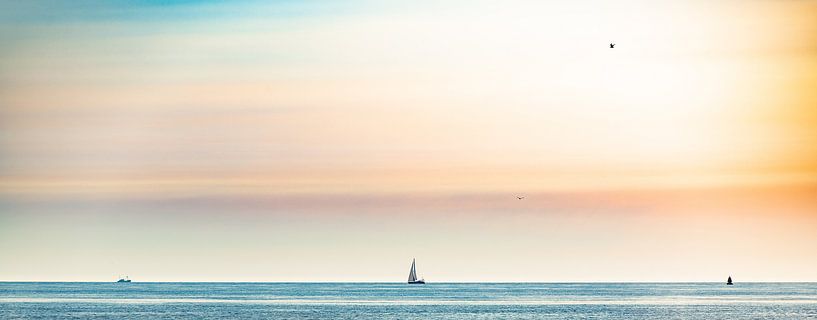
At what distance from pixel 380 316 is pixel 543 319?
78.5 ft

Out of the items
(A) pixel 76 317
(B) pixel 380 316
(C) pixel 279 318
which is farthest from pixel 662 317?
(A) pixel 76 317

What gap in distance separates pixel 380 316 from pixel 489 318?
53.9 ft

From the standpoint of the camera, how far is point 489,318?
193m

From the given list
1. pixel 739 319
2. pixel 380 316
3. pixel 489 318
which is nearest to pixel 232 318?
pixel 380 316

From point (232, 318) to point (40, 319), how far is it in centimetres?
2605

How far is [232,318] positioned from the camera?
634 ft

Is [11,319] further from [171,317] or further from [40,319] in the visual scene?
[171,317]

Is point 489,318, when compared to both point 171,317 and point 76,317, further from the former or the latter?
point 76,317

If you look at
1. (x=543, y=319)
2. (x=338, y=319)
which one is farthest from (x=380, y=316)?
(x=543, y=319)

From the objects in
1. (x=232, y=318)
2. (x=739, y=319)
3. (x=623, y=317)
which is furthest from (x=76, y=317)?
(x=739, y=319)

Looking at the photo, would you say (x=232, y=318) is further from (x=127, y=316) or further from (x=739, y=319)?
(x=739, y=319)

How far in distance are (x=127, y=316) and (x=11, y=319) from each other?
16.5 m

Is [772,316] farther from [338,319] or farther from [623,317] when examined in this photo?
[338,319]

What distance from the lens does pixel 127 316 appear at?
198125 mm
